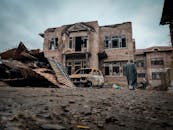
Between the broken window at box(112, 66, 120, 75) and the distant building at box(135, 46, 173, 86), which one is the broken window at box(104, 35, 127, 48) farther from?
the distant building at box(135, 46, 173, 86)

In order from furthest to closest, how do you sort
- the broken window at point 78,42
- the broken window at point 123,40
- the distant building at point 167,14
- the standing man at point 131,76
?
1. the broken window at point 78,42
2. the broken window at point 123,40
3. the standing man at point 131,76
4. the distant building at point 167,14

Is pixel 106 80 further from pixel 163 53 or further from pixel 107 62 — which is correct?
pixel 163 53

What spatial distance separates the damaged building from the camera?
2291cm

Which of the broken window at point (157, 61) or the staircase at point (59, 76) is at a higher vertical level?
the broken window at point (157, 61)

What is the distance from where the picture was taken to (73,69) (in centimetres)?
2383

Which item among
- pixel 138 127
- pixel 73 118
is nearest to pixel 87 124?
pixel 73 118

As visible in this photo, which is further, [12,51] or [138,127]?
[12,51]

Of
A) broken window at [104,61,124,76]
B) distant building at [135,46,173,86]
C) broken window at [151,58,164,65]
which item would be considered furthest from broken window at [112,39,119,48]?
broken window at [151,58,164,65]

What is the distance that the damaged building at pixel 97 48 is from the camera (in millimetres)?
22906

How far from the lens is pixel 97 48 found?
23609 millimetres

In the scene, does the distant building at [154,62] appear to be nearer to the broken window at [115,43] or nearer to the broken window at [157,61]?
the broken window at [157,61]

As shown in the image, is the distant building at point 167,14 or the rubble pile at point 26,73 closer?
the distant building at point 167,14

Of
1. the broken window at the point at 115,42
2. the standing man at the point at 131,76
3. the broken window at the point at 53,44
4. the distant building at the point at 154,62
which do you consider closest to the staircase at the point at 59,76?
the standing man at the point at 131,76

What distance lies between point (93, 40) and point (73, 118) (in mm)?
21673
